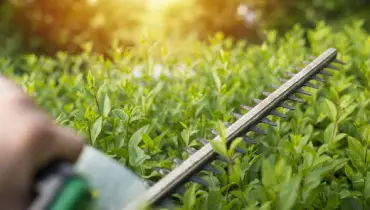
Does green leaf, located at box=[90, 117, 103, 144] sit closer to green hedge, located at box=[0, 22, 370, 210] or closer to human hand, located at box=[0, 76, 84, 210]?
green hedge, located at box=[0, 22, 370, 210]

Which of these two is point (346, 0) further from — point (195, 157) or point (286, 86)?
point (195, 157)

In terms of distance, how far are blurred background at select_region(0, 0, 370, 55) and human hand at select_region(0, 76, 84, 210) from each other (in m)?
5.21

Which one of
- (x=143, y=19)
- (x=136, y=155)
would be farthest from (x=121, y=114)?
(x=143, y=19)

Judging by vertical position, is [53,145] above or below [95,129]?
above

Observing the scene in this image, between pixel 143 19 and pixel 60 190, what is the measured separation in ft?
32.4

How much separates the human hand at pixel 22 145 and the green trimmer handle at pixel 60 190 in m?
0.02

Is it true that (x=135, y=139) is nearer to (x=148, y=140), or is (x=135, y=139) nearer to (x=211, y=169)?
(x=148, y=140)

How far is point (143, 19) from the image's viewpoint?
10.6 m

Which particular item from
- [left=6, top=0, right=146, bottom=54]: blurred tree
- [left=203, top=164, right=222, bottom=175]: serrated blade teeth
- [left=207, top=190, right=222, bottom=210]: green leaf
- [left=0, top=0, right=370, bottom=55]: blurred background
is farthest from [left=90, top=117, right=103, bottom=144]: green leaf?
[left=6, top=0, right=146, bottom=54]: blurred tree

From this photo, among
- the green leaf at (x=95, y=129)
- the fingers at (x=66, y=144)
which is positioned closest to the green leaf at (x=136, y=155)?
the green leaf at (x=95, y=129)

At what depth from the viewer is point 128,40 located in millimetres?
9266

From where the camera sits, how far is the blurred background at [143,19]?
8.20 metres

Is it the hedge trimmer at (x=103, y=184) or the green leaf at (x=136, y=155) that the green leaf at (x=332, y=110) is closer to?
the hedge trimmer at (x=103, y=184)

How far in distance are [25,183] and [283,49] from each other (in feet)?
10.8
